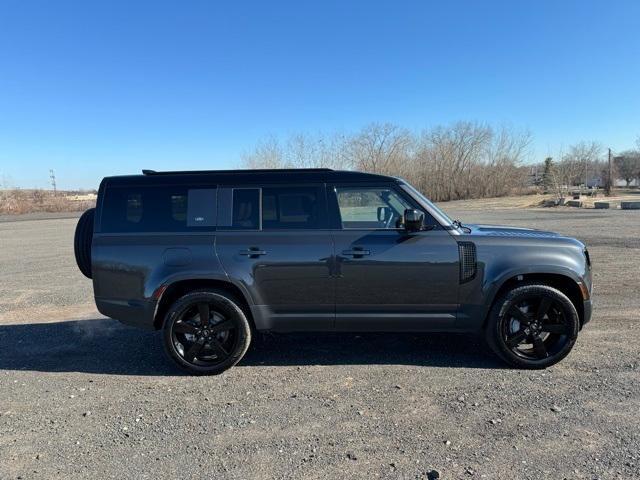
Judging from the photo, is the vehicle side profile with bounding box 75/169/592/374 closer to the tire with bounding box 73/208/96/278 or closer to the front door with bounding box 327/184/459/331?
the front door with bounding box 327/184/459/331

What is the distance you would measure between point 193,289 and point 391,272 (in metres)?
2.01

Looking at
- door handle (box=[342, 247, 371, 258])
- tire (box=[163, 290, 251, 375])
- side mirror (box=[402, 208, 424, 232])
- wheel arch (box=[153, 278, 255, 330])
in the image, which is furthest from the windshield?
tire (box=[163, 290, 251, 375])

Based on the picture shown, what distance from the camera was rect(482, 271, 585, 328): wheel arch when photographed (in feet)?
15.3

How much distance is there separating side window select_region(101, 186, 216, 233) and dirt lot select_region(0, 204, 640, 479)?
4.89 ft

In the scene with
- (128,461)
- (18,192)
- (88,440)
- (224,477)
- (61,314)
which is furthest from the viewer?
(18,192)

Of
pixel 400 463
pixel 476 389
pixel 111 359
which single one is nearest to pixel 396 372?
pixel 476 389

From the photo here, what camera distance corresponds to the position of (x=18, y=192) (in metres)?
62.8

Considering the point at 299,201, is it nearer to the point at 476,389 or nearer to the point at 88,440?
the point at 476,389

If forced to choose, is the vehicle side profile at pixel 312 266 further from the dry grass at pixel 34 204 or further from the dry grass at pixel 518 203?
the dry grass at pixel 34 204

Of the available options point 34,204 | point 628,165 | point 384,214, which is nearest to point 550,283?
point 384,214

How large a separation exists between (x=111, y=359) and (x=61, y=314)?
2.73m

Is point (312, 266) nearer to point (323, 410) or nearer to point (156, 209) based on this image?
point (323, 410)

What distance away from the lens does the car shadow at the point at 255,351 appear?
16.5 feet

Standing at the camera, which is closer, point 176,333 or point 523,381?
point 523,381
